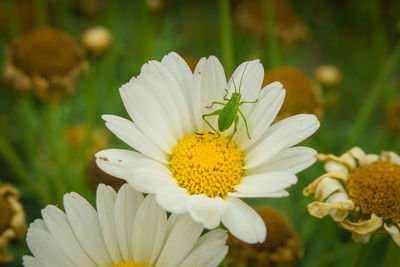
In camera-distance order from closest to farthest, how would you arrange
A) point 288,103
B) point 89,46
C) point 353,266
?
point 353,266
point 288,103
point 89,46

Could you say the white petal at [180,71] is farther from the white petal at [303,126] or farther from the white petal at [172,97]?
the white petal at [303,126]

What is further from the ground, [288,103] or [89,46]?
[89,46]

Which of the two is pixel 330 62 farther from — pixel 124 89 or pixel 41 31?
pixel 124 89

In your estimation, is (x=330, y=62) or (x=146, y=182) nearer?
(x=146, y=182)

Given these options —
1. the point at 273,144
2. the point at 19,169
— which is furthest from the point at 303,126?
the point at 19,169

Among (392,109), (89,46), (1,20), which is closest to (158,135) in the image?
(89,46)

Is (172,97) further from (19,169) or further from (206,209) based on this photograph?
(19,169)

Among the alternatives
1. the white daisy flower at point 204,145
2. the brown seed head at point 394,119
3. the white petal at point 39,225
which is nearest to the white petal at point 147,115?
the white daisy flower at point 204,145
